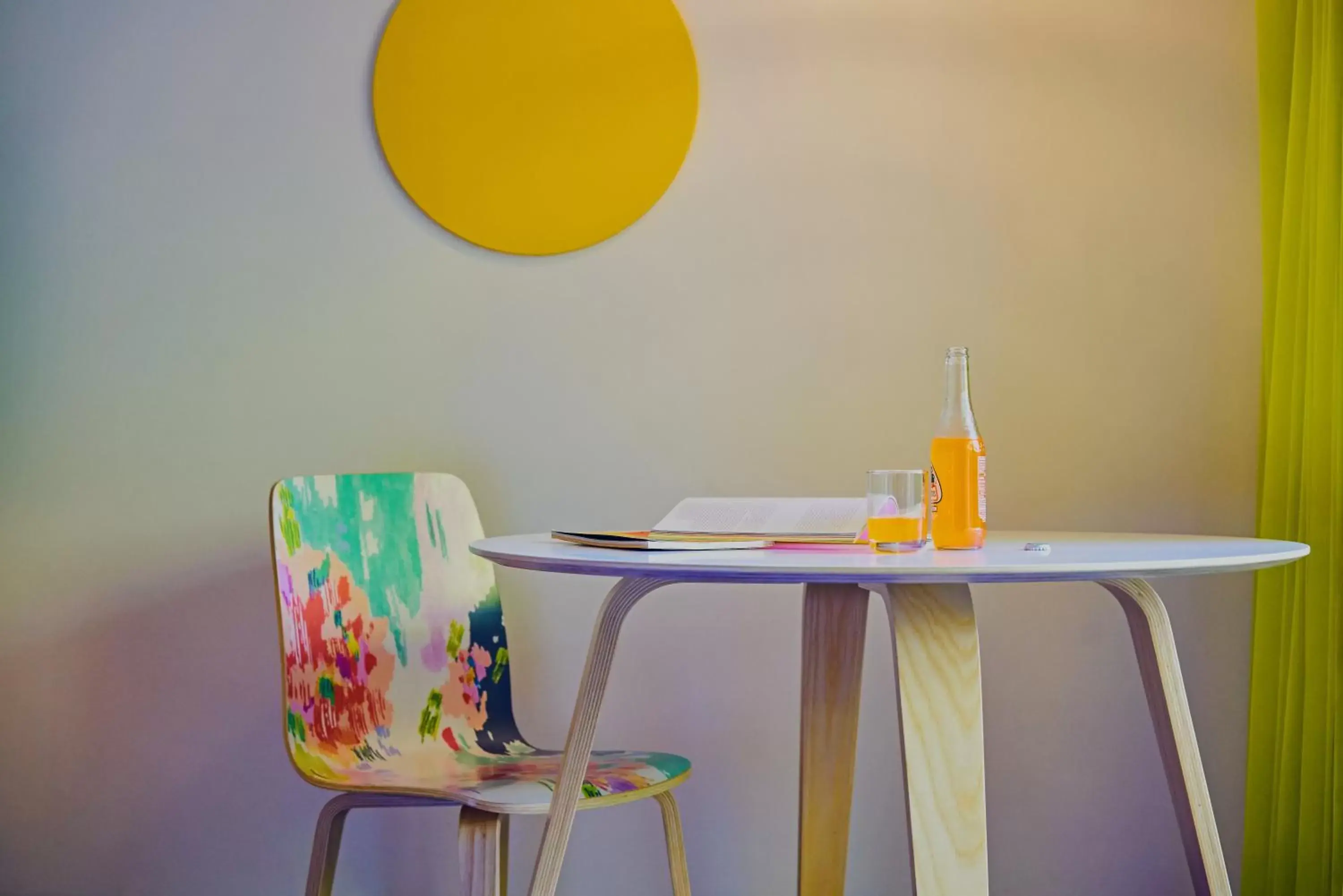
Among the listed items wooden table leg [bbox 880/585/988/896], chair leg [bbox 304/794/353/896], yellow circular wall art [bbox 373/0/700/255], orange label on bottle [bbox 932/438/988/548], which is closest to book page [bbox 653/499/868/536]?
orange label on bottle [bbox 932/438/988/548]

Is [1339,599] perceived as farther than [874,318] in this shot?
No

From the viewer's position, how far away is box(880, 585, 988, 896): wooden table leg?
1.11 meters

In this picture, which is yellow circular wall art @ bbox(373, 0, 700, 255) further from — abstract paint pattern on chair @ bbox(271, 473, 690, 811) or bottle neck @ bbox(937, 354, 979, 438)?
bottle neck @ bbox(937, 354, 979, 438)

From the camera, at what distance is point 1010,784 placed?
2.16 meters

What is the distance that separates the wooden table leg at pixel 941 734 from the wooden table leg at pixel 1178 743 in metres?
0.25

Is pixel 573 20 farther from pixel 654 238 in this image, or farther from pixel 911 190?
A: pixel 911 190

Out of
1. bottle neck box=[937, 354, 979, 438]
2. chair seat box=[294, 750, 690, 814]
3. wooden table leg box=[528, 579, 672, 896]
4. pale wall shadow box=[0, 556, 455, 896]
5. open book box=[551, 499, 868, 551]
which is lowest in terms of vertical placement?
pale wall shadow box=[0, 556, 455, 896]

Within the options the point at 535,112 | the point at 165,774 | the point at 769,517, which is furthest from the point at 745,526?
the point at 165,774

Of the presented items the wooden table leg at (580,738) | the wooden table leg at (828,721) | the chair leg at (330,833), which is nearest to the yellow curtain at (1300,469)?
the wooden table leg at (828,721)

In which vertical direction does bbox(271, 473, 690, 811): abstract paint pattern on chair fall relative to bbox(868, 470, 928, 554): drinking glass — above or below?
below

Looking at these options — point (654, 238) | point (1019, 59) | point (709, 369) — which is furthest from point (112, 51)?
point (1019, 59)

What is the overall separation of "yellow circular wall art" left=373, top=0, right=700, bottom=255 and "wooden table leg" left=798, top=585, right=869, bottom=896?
953 mm

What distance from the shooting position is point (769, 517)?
1464mm

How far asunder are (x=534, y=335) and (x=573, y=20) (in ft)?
2.05
